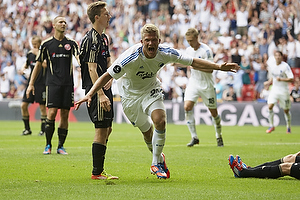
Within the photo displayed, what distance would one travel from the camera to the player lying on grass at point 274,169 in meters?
6.53

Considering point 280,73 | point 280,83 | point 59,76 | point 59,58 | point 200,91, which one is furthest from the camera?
point 280,83

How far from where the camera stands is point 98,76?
741 centimetres

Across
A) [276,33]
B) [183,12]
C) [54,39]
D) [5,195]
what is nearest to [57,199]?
[5,195]

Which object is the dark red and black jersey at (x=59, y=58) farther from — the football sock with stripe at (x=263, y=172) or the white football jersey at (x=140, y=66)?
the football sock with stripe at (x=263, y=172)

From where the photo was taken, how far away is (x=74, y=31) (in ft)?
97.3

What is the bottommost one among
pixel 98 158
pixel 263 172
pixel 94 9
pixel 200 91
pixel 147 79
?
pixel 263 172

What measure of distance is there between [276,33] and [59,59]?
607 inches

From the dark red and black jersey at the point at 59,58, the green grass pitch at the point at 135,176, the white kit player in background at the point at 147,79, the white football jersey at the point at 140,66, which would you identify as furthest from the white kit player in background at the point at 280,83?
the white football jersey at the point at 140,66

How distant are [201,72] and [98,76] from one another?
617 cm

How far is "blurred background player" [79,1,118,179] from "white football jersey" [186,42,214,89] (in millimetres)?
5260

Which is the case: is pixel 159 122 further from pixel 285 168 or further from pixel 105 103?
pixel 285 168

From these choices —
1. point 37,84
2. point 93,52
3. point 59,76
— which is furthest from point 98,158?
point 37,84

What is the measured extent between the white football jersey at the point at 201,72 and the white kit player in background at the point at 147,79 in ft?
17.8

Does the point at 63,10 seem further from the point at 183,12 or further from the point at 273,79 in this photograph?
the point at 273,79
